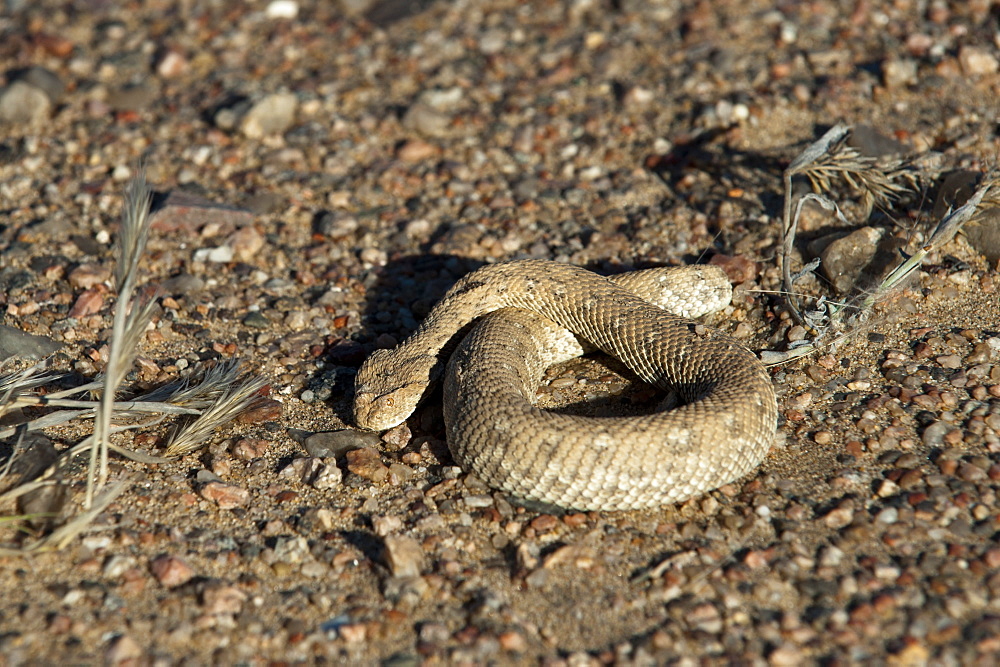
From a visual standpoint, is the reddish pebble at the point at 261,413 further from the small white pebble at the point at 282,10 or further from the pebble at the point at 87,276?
the small white pebble at the point at 282,10

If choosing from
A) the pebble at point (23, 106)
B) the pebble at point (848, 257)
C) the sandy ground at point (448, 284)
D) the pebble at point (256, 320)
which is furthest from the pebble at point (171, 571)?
the pebble at point (23, 106)

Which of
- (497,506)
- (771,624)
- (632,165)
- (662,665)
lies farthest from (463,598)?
(632,165)

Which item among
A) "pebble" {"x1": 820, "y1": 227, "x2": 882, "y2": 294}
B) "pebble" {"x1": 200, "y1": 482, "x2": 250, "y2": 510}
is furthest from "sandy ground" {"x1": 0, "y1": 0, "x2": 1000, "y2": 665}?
"pebble" {"x1": 820, "y1": 227, "x2": 882, "y2": 294}

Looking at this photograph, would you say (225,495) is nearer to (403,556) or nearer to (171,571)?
(171,571)

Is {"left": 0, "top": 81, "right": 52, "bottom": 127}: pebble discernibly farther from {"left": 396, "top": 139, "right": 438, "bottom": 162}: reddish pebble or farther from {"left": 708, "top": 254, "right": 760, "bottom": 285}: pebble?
{"left": 708, "top": 254, "right": 760, "bottom": 285}: pebble

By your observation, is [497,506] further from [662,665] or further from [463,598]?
[662,665]

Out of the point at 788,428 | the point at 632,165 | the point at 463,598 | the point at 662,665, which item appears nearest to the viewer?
the point at 662,665

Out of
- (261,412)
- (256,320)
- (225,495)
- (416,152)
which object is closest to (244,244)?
(256,320)
